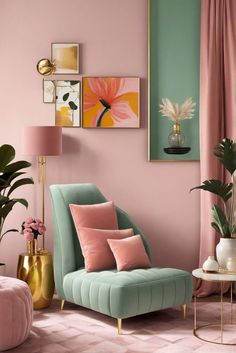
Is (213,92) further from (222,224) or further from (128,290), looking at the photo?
(128,290)

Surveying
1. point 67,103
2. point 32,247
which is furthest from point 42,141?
point 32,247

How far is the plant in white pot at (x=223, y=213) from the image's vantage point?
12.3ft

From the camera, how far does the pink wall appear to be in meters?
4.86

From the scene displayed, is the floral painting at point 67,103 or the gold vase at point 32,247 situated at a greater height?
the floral painting at point 67,103

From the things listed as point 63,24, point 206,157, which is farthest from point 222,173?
point 63,24

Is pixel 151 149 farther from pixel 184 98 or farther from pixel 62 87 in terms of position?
pixel 62 87

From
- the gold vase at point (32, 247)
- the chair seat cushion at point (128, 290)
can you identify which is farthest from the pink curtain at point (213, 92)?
the gold vase at point (32, 247)

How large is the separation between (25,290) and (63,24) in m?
2.48

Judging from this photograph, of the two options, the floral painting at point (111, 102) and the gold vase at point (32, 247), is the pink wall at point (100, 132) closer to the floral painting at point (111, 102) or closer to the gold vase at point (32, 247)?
the floral painting at point (111, 102)

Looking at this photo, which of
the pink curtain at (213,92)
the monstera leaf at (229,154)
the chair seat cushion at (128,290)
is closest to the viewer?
the chair seat cushion at (128,290)

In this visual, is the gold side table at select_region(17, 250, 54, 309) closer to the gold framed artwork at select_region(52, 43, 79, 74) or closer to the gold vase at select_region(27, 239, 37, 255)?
the gold vase at select_region(27, 239, 37, 255)

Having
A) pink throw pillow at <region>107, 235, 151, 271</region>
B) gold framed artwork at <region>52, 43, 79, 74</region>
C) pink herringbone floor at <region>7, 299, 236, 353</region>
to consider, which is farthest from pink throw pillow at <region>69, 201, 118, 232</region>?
gold framed artwork at <region>52, 43, 79, 74</region>

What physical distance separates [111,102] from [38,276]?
1.66 meters

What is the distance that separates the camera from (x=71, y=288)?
162 inches
